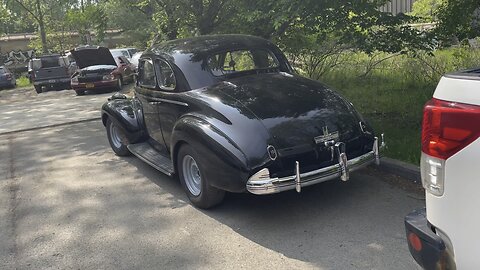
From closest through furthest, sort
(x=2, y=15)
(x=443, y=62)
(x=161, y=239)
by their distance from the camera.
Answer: (x=161, y=239), (x=443, y=62), (x=2, y=15)

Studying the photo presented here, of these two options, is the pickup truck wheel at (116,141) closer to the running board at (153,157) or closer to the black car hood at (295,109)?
the running board at (153,157)

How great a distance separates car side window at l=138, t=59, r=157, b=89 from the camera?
236 inches

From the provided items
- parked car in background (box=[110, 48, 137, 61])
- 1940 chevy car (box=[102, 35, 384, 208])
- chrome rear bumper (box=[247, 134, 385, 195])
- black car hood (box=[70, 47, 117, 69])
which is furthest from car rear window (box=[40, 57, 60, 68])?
chrome rear bumper (box=[247, 134, 385, 195])

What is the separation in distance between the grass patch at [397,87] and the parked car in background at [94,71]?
9.60 metres

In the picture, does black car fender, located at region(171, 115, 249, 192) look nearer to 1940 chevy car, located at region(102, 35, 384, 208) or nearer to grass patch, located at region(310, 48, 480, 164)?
1940 chevy car, located at region(102, 35, 384, 208)

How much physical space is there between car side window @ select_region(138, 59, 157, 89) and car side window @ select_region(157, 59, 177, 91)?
0.14 metres

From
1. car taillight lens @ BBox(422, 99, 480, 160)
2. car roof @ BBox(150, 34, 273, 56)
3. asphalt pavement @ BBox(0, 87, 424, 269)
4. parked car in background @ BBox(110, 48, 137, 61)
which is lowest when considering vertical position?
asphalt pavement @ BBox(0, 87, 424, 269)

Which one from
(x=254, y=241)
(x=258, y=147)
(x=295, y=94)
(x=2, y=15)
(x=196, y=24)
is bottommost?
(x=254, y=241)

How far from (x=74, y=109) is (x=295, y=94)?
10224 millimetres

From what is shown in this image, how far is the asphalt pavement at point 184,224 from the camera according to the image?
3850 mm

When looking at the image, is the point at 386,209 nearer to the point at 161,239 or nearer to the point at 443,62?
the point at 161,239

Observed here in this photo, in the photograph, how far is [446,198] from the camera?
2115 millimetres

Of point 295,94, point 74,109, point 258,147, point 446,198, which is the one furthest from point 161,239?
point 74,109

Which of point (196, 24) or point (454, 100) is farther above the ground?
point (196, 24)
